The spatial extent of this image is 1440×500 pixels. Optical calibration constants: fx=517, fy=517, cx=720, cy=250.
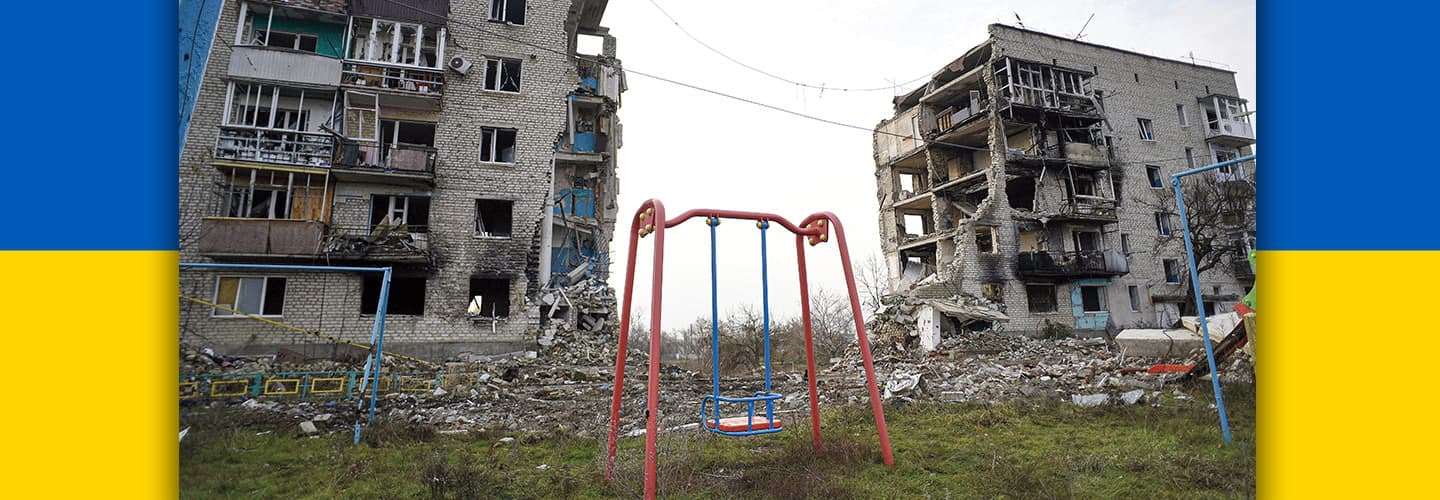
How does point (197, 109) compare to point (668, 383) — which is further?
point (668, 383)

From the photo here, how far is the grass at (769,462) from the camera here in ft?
9.98

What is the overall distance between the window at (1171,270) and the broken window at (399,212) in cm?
635

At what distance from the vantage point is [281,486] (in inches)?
127

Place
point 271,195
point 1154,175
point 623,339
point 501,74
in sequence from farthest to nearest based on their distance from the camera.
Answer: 1. point 1154,175
2. point 501,74
3. point 623,339
4. point 271,195

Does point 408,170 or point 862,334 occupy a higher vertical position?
point 408,170

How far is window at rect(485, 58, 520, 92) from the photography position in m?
4.07

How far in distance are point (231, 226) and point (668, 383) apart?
5.24m

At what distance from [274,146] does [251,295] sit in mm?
938

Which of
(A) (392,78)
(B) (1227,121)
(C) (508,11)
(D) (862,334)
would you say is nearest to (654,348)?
(D) (862,334)

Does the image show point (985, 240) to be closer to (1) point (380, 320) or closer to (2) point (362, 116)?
(1) point (380, 320)

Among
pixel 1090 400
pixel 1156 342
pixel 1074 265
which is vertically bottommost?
pixel 1090 400

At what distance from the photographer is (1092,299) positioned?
18.7 feet
